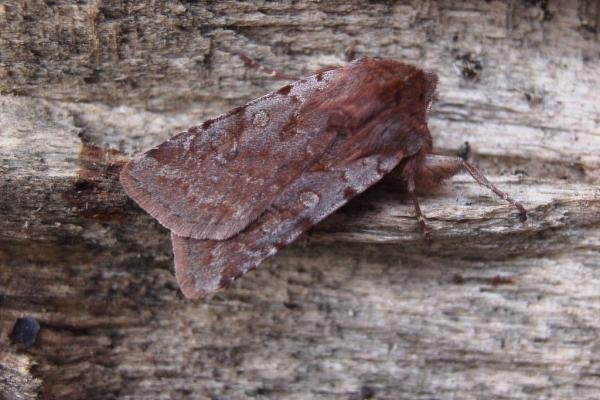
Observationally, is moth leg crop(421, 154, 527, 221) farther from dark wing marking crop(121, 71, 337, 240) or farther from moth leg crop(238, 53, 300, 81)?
moth leg crop(238, 53, 300, 81)

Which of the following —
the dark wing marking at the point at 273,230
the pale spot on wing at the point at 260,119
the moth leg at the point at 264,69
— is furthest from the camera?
the moth leg at the point at 264,69

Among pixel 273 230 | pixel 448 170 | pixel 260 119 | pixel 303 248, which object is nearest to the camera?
pixel 273 230

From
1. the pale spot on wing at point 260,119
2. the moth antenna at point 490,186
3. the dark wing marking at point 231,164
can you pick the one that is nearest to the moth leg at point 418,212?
the moth antenna at point 490,186

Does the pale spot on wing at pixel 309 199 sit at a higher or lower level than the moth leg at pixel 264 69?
lower

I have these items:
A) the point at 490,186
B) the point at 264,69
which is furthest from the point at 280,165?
the point at 490,186

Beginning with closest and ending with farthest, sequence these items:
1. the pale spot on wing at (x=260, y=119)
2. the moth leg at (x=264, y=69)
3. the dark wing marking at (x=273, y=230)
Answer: the dark wing marking at (x=273, y=230), the pale spot on wing at (x=260, y=119), the moth leg at (x=264, y=69)

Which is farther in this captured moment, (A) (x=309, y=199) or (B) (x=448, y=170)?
(B) (x=448, y=170)

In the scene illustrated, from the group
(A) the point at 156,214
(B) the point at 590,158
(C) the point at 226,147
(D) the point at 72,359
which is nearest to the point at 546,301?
(B) the point at 590,158

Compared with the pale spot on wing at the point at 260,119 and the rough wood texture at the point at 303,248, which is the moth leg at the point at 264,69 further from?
the pale spot on wing at the point at 260,119

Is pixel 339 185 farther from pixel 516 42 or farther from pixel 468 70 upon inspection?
pixel 516 42

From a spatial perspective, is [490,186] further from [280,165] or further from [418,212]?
[280,165]
